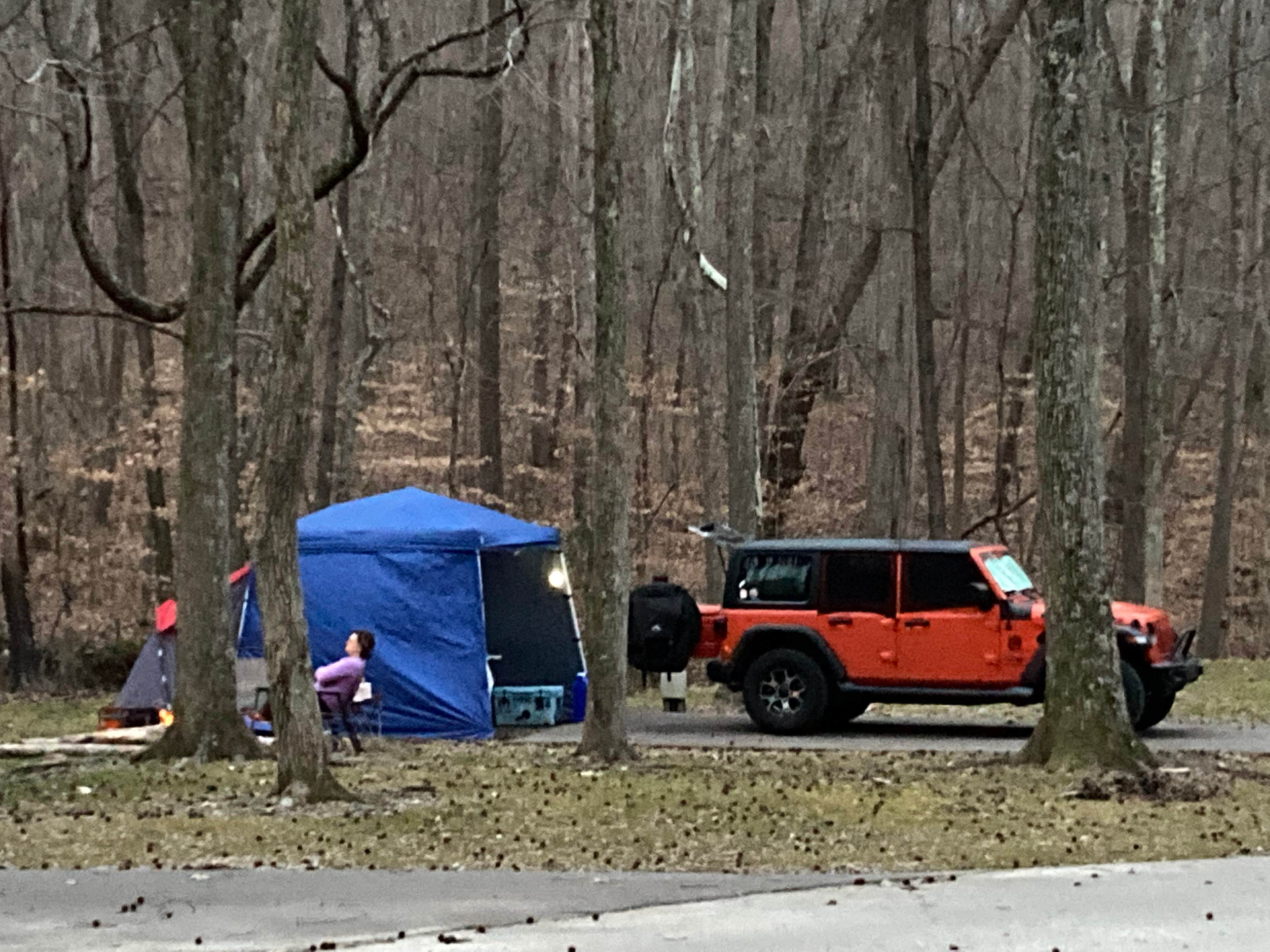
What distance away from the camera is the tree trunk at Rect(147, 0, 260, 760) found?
57.5ft

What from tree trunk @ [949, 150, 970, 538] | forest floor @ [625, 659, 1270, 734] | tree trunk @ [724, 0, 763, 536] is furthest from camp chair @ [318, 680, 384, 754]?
tree trunk @ [949, 150, 970, 538]

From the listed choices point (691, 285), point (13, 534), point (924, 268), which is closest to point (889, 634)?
point (924, 268)

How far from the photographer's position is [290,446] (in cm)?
→ 1468

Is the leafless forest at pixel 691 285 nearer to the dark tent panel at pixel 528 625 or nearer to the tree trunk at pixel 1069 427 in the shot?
the dark tent panel at pixel 528 625

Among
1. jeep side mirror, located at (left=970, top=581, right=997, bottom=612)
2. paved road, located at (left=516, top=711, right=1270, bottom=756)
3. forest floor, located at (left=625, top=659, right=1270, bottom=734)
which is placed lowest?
forest floor, located at (left=625, top=659, right=1270, bottom=734)

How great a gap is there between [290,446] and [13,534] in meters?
17.7

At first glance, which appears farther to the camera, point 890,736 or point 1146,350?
point 1146,350

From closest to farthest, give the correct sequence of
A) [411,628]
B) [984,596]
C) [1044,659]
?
1. [1044,659]
2. [984,596]
3. [411,628]

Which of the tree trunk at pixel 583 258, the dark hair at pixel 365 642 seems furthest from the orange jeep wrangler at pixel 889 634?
the tree trunk at pixel 583 258

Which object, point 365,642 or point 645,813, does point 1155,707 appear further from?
point 645,813

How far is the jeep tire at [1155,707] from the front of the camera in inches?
768

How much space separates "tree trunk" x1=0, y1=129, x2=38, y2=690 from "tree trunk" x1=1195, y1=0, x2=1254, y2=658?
1813cm

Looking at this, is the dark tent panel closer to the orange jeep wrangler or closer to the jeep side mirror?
the orange jeep wrangler

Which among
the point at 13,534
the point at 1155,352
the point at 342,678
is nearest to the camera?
the point at 342,678
